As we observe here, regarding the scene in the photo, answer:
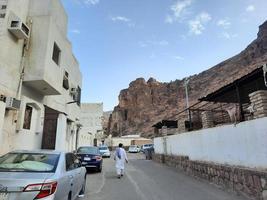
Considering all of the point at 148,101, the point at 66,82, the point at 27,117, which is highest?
the point at 148,101

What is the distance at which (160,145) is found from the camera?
2327 cm

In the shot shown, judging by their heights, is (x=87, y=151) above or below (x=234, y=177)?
above

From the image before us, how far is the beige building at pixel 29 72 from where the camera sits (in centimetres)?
978

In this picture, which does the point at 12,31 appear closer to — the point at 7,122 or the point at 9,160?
the point at 7,122

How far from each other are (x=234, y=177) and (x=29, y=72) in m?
9.40

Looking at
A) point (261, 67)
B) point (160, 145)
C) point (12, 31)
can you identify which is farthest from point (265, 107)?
point (160, 145)

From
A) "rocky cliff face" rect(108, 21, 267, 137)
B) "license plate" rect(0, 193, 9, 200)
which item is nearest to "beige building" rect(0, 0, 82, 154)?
"license plate" rect(0, 193, 9, 200)

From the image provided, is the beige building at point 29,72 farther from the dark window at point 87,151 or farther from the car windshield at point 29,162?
the car windshield at point 29,162

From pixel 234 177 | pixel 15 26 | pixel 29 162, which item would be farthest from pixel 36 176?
pixel 15 26

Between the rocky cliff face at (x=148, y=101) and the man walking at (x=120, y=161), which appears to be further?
the rocky cliff face at (x=148, y=101)

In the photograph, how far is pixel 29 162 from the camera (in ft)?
16.8

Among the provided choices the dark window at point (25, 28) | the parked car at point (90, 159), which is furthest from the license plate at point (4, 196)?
the parked car at point (90, 159)

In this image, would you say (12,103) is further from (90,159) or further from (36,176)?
(36,176)

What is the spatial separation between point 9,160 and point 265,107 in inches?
274
